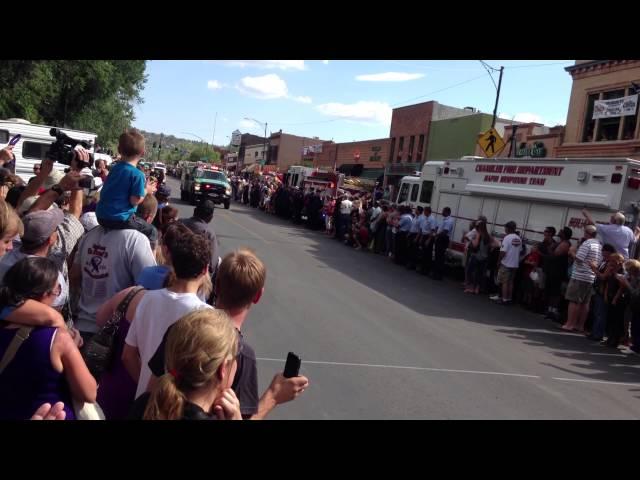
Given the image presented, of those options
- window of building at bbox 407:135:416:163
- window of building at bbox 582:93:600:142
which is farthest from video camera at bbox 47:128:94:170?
window of building at bbox 407:135:416:163

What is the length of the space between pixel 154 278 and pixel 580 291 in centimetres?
968

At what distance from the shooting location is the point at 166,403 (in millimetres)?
2041

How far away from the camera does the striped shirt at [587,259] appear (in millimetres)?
11086

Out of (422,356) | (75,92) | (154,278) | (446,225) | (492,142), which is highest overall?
(75,92)

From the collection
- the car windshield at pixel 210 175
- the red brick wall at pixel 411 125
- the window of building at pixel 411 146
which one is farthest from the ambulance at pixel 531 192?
the window of building at pixel 411 146

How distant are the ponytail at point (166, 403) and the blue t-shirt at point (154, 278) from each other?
1.57 m

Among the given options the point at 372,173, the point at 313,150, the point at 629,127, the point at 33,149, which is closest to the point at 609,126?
the point at 629,127

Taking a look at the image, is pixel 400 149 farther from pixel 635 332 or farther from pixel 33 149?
pixel 635 332

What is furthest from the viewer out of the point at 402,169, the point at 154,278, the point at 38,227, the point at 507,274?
the point at 402,169

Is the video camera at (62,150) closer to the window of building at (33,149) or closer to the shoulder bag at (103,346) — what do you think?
the shoulder bag at (103,346)

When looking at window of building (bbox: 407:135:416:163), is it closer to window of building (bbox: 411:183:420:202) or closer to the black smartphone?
window of building (bbox: 411:183:420:202)
